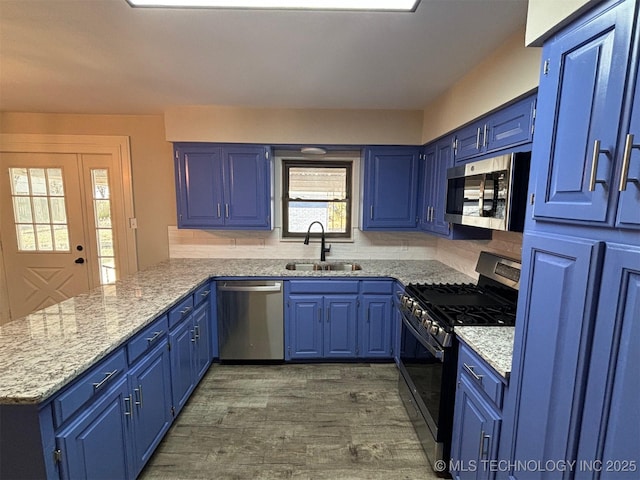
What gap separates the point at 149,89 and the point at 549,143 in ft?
9.00

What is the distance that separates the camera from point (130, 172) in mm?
3326

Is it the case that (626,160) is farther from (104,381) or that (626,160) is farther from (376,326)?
(376,326)

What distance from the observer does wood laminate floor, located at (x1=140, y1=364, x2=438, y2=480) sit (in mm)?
1763

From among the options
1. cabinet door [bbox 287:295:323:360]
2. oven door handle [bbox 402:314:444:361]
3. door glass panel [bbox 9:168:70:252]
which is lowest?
cabinet door [bbox 287:295:323:360]

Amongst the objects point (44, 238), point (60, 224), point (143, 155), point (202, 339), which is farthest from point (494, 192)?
point (44, 238)

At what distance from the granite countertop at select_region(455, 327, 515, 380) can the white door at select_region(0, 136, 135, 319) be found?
3.50 m

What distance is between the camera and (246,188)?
9.95ft

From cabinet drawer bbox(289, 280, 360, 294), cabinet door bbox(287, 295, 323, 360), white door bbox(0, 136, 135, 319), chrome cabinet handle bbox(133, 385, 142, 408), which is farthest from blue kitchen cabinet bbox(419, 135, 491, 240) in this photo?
white door bbox(0, 136, 135, 319)

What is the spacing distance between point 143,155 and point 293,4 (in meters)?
2.67

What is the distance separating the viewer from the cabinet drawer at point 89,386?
1.08 meters

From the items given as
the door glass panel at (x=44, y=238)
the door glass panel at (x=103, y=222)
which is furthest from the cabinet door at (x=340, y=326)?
the door glass panel at (x=44, y=238)

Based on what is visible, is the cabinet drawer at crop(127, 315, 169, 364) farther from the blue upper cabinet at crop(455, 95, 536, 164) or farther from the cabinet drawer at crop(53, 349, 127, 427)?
the blue upper cabinet at crop(455, 95, 536, 164)

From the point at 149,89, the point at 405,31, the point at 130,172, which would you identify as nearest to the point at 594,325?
the point at 405,31

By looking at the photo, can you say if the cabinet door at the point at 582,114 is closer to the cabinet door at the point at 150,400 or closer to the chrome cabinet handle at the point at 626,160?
the chrome cabinet handle at the point at 626,160
